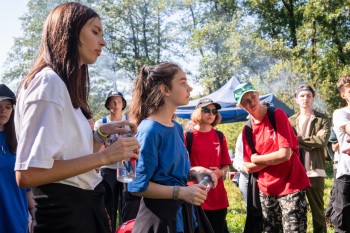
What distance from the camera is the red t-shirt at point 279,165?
3.78 m

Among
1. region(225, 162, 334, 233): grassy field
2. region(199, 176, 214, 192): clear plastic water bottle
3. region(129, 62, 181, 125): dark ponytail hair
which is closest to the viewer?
region(199, 176, 214, 192): clear plastic water bottle

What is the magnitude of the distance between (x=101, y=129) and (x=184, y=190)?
67 cm

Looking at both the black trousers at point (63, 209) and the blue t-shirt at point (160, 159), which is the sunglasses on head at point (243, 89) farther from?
the black trousers at point (63, 209)

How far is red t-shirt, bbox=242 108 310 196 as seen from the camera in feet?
12.4

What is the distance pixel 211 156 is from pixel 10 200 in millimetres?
2371

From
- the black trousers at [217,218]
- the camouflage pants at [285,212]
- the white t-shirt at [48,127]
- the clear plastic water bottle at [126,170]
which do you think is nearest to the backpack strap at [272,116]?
the camouflage pants at [285,212]

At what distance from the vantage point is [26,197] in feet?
10.0

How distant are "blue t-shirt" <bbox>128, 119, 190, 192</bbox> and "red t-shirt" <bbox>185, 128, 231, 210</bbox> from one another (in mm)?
1983

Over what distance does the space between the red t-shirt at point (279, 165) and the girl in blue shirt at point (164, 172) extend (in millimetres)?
1388

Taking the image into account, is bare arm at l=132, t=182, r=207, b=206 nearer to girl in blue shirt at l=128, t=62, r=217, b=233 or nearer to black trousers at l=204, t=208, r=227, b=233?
girl in blue shirt at l=128, t=62, r=217, b=233

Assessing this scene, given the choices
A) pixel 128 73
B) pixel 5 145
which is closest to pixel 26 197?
pixel 5 145

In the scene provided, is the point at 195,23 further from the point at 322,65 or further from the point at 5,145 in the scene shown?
the point at 5,145

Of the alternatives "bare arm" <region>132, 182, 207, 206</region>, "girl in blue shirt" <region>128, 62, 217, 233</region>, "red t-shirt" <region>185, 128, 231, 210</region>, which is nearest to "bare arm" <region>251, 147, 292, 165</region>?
"red t-shirt" <region>185, 128, 231, 210</region>

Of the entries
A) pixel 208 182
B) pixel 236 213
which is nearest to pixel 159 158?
pixel 208 182
